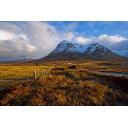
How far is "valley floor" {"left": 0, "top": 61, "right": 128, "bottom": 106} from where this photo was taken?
9.41m

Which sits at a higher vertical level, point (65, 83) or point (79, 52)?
point (79, 52)

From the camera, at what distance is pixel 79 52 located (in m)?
10.1

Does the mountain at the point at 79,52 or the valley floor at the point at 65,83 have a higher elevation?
the mountain at the point at 79,52

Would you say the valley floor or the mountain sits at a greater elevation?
the mountain

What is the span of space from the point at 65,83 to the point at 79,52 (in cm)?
96

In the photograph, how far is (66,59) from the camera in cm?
1027

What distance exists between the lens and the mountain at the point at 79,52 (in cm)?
985

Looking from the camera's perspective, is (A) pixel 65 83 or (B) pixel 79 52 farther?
(B) pixel 79 52

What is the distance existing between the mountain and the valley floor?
0.16 metres

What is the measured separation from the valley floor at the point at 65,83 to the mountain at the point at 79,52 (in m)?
0.16

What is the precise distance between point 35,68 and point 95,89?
5.95 feet
